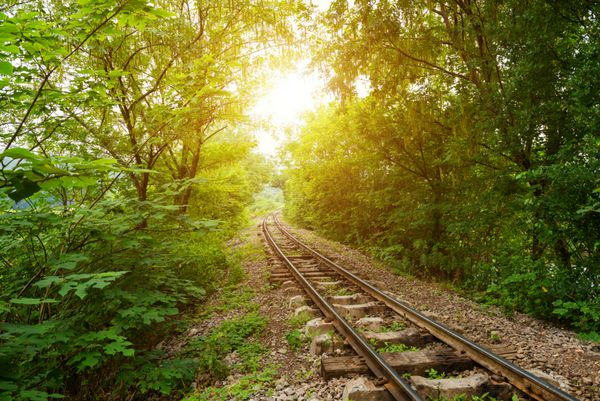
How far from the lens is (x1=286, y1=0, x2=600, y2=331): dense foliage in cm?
522

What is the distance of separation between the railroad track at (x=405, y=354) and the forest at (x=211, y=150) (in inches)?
71.4

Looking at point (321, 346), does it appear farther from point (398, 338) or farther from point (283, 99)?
point (283, 99)

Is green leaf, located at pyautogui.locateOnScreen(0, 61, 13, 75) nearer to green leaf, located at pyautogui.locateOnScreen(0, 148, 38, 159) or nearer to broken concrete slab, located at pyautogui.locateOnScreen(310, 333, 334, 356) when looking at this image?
green leaf, located at pyautogui.locateOnScreen(0, 148, 38, 159)

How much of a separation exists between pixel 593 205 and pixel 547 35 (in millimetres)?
2954

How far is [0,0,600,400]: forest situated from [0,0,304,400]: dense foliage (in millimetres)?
33

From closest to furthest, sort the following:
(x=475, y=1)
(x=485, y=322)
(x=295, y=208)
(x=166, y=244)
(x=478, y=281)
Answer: (x=166, y=244) → (x=485, y=322) → (x=475, y=1) → (x=478, y=281) → (x=295, y=208)

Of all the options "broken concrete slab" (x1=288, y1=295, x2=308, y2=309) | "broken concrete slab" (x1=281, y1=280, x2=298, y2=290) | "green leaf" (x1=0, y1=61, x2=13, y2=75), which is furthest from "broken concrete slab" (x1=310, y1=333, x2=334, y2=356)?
"green leaf" (x1=0, y1=61, x2=13, y2=75)

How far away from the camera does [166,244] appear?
14.3 feet

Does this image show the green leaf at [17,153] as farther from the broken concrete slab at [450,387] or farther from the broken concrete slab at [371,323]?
the broken concrete slab at [371,323]

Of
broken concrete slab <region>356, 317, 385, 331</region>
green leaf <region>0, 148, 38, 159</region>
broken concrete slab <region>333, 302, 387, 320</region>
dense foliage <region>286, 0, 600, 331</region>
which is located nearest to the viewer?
green leaf <region>0, 148, 38, 159</region>

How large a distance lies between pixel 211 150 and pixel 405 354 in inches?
337

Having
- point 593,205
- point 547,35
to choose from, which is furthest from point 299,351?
point 547,35

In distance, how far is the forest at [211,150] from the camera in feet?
9.70

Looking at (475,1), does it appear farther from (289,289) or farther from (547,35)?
(289,289)
